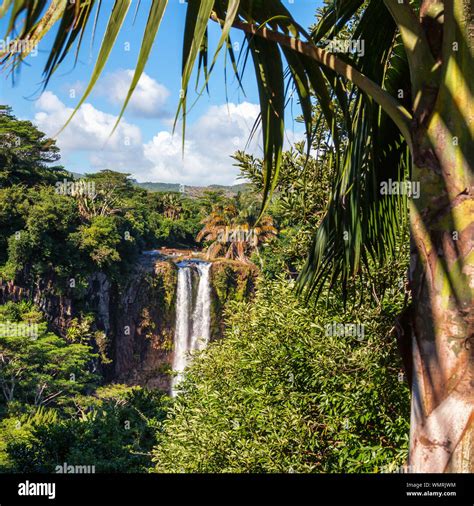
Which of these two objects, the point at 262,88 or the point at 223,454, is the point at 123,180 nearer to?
the point at 223,454

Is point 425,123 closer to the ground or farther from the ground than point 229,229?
closer to the ground

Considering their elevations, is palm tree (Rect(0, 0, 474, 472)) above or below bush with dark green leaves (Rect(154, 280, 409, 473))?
above

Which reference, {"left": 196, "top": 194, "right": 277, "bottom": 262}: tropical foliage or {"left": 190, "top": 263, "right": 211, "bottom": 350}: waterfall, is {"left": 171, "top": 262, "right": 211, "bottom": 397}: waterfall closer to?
{"left": 190, "top": 263, "right": 211, "bottom": 350}: waterfall

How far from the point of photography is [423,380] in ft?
5.95

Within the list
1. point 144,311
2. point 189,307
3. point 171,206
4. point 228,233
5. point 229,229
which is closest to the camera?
point 228,233

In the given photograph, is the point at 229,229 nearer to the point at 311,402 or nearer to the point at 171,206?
the point at 171,206

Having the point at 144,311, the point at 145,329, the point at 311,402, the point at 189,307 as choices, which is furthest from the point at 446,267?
the point at 145,329

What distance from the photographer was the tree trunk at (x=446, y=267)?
5.74 feet

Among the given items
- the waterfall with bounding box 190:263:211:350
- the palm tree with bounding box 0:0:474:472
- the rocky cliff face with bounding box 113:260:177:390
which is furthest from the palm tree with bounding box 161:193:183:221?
the palm tree with bounding box 0:0:474:472

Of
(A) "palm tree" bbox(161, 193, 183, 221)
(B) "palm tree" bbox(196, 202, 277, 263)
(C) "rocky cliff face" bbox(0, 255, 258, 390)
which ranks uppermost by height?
(A) "palm tree" bbox(161, 193, 183, 221)

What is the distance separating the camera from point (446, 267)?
1828 mm

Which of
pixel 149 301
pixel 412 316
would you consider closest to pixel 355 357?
pixel 412 316

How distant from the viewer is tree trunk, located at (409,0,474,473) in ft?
5.74

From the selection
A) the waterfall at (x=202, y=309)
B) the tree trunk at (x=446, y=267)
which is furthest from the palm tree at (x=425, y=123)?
the waterfall at (x=202, y=309)
